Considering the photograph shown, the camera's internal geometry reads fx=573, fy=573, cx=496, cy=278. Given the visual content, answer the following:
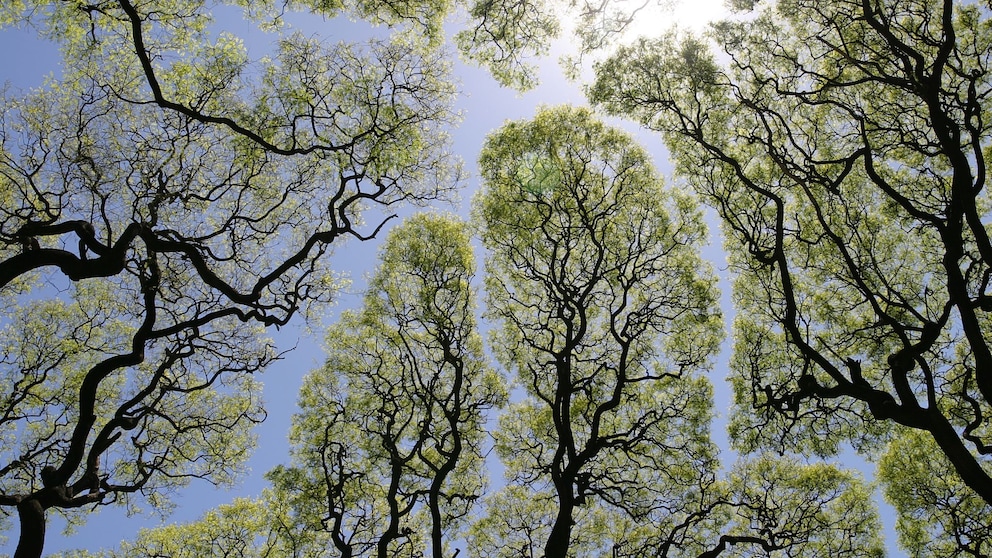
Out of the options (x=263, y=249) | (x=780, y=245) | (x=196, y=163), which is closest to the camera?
(x=780, y=245)

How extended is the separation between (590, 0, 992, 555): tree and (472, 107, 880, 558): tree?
4.52 feet

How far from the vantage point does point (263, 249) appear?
15.2 m

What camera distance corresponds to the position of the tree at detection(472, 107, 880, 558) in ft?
55.1


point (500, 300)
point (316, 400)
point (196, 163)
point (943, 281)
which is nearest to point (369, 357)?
point (316, 400)

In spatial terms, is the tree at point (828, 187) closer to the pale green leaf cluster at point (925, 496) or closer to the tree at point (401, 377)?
the pale green leaf cluster at point (925, 496)

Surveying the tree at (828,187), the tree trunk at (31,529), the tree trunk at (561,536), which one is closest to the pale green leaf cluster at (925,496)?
the tree at (828,187)

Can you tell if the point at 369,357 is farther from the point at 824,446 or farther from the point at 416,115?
the point at 824,446

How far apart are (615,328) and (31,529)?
44.6ft

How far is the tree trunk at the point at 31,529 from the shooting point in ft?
31.5

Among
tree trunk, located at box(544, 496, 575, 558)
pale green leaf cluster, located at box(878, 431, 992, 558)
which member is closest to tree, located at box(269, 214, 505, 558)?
tree trunk, located at box(544, 496, 575, 558)

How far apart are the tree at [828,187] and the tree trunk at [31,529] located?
46.1 feet

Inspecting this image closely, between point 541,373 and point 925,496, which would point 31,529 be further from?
point 925,496

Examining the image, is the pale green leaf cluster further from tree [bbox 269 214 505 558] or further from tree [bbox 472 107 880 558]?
tree [bbox 269 214 505 558]

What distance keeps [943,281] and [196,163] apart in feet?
A: 65.5
